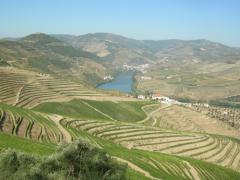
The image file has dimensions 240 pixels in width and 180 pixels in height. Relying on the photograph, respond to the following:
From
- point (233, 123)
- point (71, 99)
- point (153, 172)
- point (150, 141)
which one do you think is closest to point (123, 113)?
point (71, 99)

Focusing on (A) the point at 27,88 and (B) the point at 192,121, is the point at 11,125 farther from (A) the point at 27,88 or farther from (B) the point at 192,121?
(B) the point at 192,121

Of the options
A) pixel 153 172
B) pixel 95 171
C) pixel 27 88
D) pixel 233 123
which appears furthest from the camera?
pixel 233 123

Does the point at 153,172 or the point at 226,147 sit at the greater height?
the point at 153,172

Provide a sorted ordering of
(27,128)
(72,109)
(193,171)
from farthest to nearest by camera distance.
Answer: (72,109) → (27,128) → (193,171)

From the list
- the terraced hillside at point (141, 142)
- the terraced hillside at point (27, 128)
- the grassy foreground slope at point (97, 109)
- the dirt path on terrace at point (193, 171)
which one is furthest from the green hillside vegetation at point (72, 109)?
the dirt path on terrace at point (193, 171)

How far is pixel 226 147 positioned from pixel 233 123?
63442 mm

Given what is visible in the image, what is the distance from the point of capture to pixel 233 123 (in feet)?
567

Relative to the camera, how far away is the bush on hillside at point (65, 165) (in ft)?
80.4

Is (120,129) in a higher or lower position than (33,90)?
lower

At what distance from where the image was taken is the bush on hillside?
24.5m

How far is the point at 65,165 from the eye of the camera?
2653cm

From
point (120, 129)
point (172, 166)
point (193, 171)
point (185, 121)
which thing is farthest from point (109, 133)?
point (185, 121)

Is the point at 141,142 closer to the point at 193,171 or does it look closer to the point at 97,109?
the point at 193,171

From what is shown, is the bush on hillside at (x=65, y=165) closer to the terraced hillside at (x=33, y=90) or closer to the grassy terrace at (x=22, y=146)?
the grassy terrace at (x=22, y=146)
